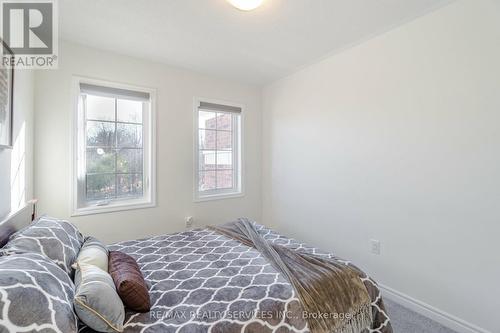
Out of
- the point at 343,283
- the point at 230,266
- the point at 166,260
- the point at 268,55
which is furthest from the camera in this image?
the point at 268,55

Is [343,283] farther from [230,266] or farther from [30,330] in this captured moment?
[30,330]

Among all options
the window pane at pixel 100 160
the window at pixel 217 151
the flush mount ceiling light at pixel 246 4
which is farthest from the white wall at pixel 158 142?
the flush mount ceiling light at pixel 246 4

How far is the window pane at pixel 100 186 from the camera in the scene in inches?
103

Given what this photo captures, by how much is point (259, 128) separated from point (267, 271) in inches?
103

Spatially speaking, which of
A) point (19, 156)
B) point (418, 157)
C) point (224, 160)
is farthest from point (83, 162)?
point (418, 157)

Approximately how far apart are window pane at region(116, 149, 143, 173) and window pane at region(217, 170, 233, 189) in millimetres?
1085

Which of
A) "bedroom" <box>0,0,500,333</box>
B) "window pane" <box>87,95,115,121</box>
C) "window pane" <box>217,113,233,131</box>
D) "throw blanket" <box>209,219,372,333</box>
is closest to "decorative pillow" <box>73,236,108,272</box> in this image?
"bedroom" <box>0,0,500,333</box>

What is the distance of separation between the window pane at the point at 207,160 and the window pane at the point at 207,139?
7 centimetres

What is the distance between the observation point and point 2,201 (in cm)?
150

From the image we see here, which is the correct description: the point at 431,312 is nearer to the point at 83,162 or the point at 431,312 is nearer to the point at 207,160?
the point at 207,160

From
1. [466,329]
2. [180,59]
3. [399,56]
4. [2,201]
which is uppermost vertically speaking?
[180,59]

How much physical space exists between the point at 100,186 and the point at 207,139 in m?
1.42

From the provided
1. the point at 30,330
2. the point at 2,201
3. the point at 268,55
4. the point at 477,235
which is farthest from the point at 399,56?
the point at 2,201

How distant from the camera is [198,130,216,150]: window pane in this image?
3383 millimetres
